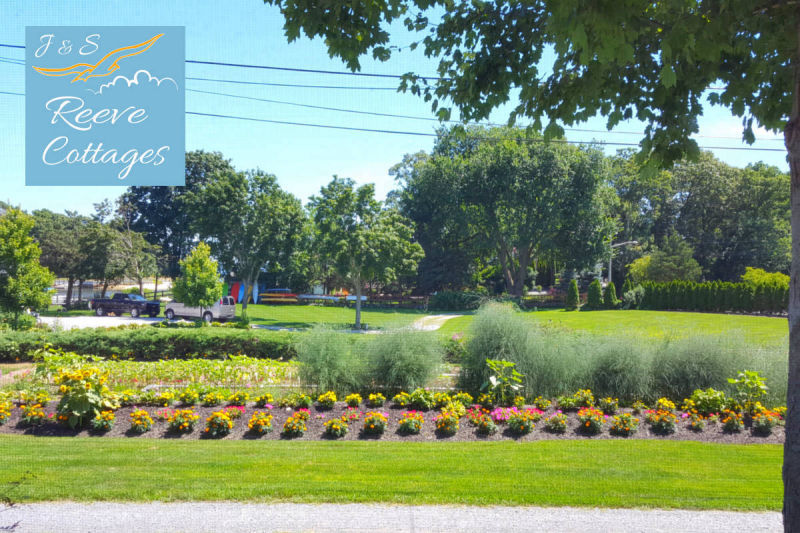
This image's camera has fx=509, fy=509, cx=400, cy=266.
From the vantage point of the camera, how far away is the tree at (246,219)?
24.5 meters

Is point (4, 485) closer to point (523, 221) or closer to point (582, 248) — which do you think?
point (523, 221)

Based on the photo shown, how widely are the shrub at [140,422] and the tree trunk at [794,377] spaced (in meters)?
6.11

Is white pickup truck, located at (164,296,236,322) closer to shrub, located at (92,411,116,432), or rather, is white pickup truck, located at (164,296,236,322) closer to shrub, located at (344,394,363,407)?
shrub, located at (92,411,116,432)

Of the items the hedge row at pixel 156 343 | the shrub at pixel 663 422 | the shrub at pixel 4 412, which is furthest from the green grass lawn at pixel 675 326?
the shrub at pixel 4 412

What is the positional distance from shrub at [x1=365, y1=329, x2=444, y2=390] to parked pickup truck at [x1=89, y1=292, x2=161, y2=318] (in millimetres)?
23549

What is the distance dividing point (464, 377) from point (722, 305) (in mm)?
27482

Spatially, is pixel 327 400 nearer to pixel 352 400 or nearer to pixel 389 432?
pixel 352 400

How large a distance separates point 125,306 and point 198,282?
999cm

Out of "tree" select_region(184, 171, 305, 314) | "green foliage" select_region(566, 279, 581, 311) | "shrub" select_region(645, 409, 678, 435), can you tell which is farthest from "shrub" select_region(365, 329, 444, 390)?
"green foliage" select_region(566, 279, 581, 311)

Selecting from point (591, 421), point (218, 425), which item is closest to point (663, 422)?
point (591, 421)

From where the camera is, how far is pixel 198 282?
2116cm

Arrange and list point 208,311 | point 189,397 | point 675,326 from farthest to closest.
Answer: point 208,311
point 675,326
point 189,397

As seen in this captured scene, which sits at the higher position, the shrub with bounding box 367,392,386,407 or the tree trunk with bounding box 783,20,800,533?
the tree trunk with bounding box 783,20,800,533

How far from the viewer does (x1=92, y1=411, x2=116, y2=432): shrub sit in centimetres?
603
